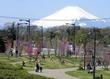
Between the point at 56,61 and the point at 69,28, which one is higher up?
the point at 69,28

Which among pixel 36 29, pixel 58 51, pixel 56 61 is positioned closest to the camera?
pixel 56 61

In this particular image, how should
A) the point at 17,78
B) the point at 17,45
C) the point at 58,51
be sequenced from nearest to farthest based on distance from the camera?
the point at 17,78, the point at 17,45, the point at 58,51

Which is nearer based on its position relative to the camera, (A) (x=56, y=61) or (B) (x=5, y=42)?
(A) (x=56, y=61)

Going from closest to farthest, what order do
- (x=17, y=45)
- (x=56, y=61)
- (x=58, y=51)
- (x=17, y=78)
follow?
(x=17, y=78), (x=56, y=61), (x=17, y=45), (x=58, y=51)

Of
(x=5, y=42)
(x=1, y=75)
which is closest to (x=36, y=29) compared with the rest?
(x=5, y=42)

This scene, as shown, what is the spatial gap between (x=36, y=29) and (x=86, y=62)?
69.8 metres

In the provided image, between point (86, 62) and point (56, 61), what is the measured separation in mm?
9506

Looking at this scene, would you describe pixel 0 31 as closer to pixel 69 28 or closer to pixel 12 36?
pixel 12 36

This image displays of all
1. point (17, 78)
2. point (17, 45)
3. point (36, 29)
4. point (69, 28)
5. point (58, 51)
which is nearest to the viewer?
point (17, 78)

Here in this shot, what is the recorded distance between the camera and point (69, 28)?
332ft

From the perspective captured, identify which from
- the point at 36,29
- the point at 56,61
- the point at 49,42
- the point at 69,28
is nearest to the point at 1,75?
the point at 56,61

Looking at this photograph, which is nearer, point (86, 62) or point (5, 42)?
point (86, 62)

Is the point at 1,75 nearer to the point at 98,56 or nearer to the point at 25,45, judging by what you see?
the point at 98,56

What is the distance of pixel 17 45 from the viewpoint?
72562 mm
